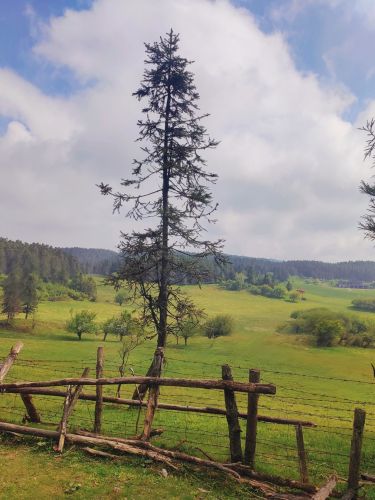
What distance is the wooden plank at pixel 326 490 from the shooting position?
7.78m

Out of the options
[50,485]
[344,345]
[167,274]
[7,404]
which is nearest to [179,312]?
[167,274]

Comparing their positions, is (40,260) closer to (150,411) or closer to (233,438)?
(150,411)

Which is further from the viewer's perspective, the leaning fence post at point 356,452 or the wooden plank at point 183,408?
the wooden plank at point 183,408

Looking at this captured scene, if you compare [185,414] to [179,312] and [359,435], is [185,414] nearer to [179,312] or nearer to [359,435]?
[179,312]

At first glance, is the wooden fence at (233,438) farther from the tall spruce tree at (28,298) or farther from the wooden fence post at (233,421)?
the tall spruce tree at (28,298)

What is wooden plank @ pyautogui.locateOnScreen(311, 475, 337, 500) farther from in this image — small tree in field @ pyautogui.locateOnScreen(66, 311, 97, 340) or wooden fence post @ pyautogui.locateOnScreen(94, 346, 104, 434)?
small tree in field @ pyautogui.locateOnScreen(66, 311, 97, 340)

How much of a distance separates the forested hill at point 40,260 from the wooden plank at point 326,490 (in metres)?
139

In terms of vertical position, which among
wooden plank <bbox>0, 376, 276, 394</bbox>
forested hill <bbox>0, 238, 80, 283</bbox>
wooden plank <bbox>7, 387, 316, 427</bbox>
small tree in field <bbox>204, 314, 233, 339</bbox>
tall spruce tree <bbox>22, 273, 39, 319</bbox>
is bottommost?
small tree in field <bbox>204, 314, 233, 339</bbox>

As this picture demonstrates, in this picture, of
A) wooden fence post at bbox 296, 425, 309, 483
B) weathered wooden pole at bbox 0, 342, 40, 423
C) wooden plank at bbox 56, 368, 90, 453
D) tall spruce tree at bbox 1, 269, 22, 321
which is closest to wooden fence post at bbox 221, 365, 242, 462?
wooden fence post at bbox 296, 425, 309, 483

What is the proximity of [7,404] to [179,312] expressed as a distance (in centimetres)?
801

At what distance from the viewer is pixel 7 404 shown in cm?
1684

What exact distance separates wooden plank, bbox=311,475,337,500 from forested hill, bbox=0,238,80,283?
13934 cm

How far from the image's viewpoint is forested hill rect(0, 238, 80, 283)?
146 m

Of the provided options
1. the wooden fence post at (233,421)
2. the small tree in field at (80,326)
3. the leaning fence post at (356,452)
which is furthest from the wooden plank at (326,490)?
the small tree in field at (80,326)
